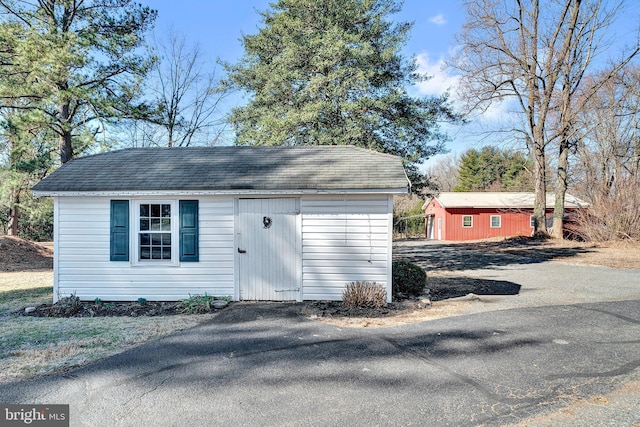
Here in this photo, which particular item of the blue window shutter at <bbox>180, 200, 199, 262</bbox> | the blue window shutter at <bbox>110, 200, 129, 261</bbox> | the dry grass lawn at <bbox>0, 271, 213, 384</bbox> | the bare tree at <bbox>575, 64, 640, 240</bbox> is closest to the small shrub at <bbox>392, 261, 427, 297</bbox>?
the dry grass lawn at <bbox>0, 271, 213, 384</bbox>

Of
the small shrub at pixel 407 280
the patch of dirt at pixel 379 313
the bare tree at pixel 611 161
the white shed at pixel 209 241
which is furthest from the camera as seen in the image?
the bare tree at pixel 611 161

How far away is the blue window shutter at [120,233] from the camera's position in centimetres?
803

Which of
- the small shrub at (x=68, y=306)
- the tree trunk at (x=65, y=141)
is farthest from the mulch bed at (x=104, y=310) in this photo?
the tree trunk at (x=65, y=141)

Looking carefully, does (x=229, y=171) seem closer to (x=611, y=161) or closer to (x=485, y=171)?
(x=611, y=161)

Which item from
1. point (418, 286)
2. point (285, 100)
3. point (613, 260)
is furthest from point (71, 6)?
point (613, 260)

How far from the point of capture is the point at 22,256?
57.2 feet

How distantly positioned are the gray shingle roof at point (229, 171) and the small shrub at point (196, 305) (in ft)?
7.26

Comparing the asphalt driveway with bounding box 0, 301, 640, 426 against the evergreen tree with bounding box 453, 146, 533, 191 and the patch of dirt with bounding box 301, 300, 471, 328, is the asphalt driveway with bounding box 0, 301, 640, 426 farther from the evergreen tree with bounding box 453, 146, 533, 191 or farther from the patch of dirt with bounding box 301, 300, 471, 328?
the evergreen tree with bounding box 453, 146, 533, 191

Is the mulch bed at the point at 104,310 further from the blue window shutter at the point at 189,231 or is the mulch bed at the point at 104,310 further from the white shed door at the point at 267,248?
the white shed door at the point at 267,248

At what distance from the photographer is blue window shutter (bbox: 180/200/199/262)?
8.09m

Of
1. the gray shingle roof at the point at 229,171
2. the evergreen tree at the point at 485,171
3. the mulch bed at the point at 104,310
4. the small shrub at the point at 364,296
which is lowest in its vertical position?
the mulch bed at the point at 104,310

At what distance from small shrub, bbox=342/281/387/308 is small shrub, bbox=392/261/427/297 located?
908 mm

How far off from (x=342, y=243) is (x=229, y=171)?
3.00 metres

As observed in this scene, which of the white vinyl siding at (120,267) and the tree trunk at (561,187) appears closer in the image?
the white vinyl siding at (120,267)
